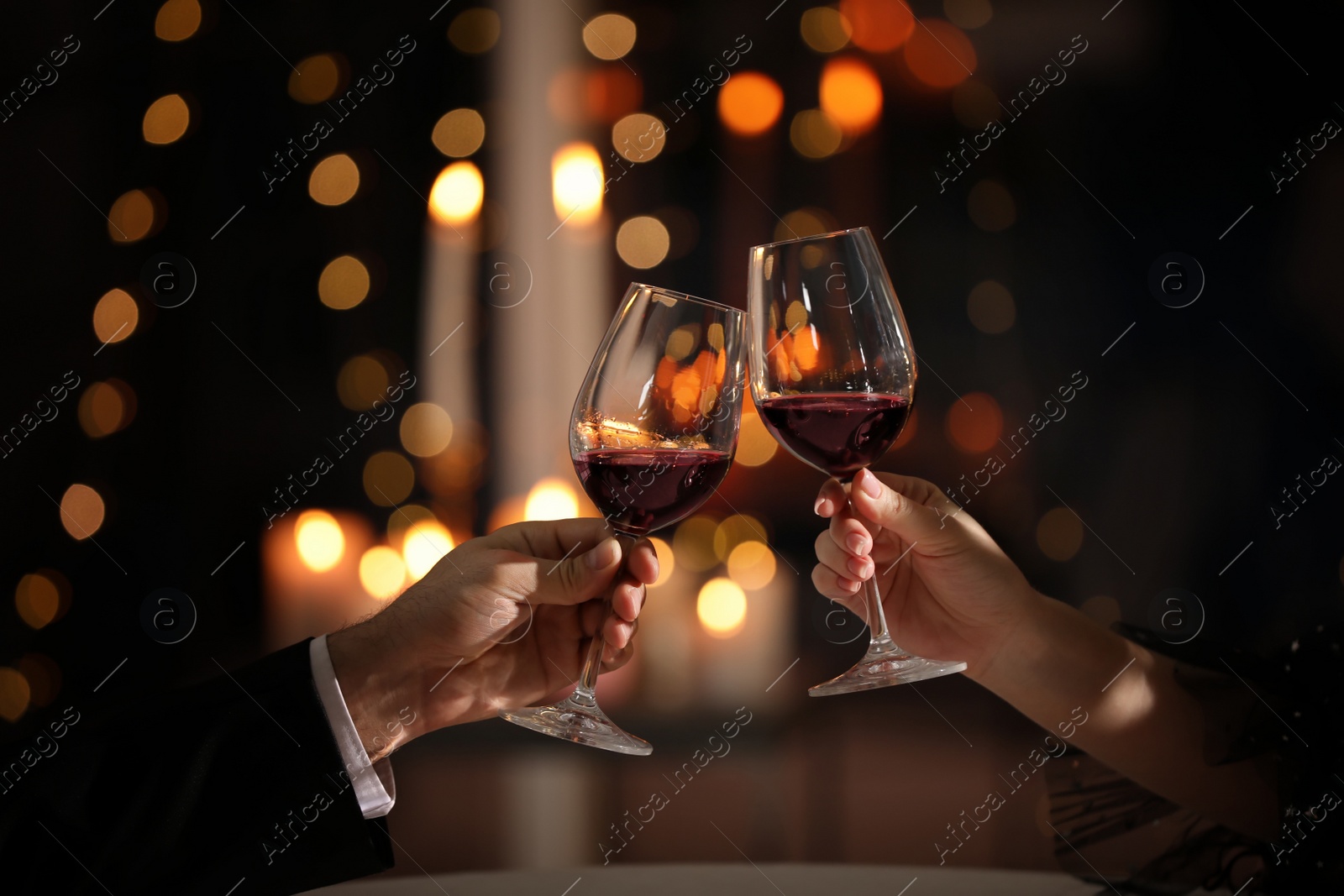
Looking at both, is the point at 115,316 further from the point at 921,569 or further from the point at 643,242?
the point at 921,569

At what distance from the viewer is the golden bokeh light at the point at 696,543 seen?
248 cm

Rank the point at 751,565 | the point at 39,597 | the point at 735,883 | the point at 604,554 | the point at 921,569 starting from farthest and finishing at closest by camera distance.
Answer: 1. the point at 751,565
2. the point at 39,597
3. the point at 921,569
4. the point at 604,554
5. the point at 735,883

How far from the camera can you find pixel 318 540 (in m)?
2.49

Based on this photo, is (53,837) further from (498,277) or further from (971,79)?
(971,79)

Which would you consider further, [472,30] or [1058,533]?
[472,30]

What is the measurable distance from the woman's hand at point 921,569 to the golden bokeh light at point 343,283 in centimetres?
172

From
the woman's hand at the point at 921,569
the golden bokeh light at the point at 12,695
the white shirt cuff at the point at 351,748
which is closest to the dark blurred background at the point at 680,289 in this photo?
the golden bokeh light at the point at 12,695

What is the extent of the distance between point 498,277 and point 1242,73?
5.70 feet

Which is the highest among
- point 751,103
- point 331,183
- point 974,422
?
point 331,183

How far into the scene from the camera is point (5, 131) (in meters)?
2.30

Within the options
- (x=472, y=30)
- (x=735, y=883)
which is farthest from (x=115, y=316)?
(x=735, y=883)

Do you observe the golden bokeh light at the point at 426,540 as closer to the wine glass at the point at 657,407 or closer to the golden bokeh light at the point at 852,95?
the golden bokeh light at the point at 852,95

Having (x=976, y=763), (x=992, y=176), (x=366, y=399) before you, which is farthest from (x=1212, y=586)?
(x=366, y=399)

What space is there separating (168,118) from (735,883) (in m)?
2.25
